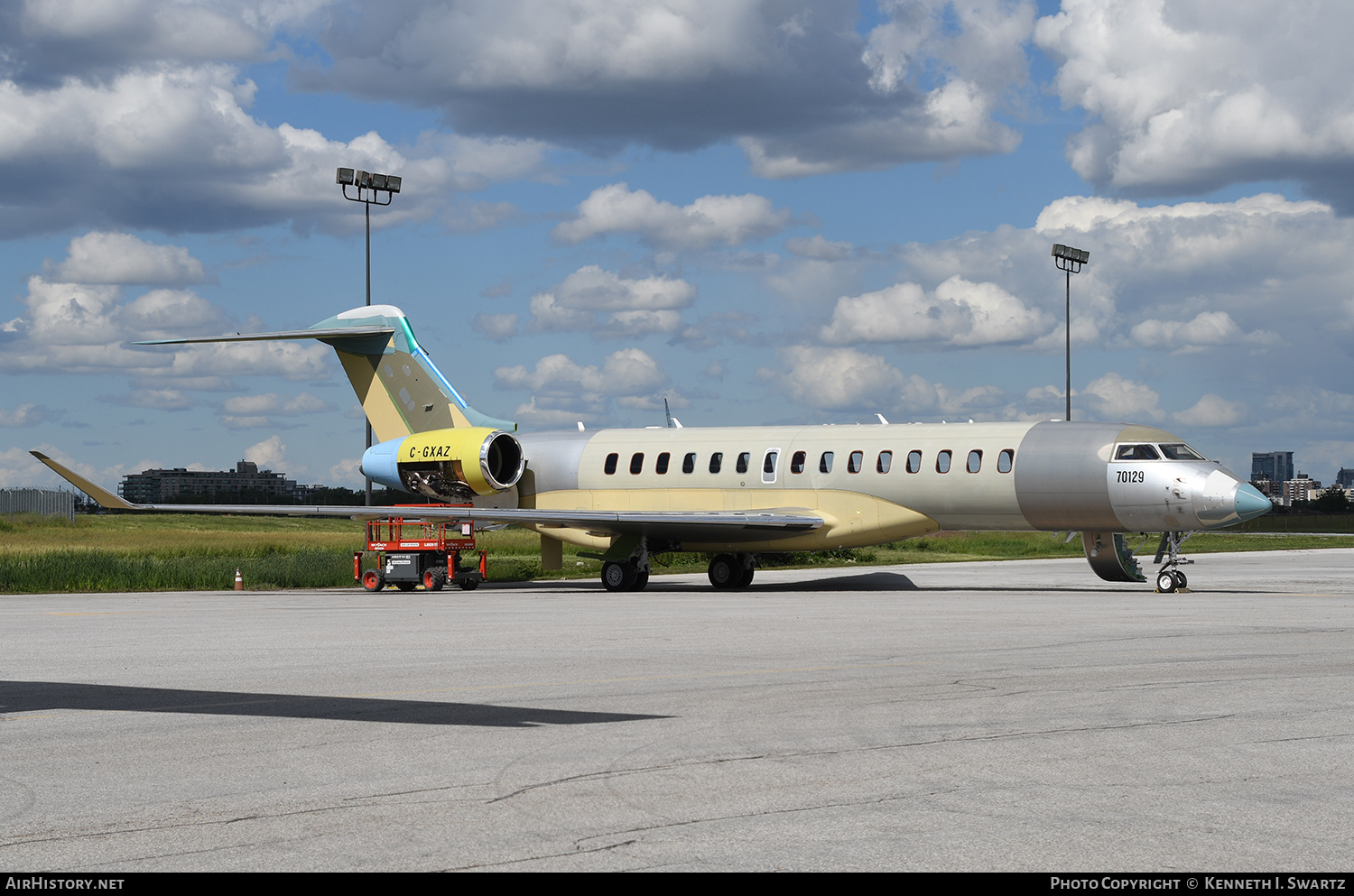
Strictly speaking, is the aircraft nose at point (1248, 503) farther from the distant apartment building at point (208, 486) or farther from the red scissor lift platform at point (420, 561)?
the distant apartment building at point (208, 486)

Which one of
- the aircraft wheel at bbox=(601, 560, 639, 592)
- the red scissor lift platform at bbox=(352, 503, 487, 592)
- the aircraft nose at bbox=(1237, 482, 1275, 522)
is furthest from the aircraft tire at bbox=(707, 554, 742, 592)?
the aircraft nose at bbox=(1237, 482, 1275, 522)

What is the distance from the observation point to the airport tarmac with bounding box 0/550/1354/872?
21.4ft

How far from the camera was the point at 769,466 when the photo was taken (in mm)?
32281

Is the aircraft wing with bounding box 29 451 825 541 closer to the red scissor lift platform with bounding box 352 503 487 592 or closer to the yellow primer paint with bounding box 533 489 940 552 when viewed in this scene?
the yellow primer paint with bounding box 533 489 940 552

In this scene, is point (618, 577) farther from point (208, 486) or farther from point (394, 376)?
point (208, 486)

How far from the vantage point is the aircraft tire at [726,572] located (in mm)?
33156

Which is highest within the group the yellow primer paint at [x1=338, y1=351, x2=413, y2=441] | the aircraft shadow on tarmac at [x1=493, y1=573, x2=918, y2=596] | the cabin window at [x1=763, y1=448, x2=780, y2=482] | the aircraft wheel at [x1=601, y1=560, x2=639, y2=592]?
the yellow primer paint at [x1=338, y1=351, x2=413, y2=441]

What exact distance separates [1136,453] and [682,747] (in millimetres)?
20509

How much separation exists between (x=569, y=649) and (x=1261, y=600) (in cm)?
1554

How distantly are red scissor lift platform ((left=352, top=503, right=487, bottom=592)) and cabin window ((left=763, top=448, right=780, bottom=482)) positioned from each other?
7256 millimetres

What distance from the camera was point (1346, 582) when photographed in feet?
109

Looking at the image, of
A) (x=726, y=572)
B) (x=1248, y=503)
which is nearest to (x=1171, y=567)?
(x=1248, y=503)

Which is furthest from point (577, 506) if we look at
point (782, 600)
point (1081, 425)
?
point (1081, 425)

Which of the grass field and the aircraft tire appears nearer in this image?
the aircraft tire
